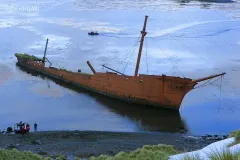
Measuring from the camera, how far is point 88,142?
62.3 feet

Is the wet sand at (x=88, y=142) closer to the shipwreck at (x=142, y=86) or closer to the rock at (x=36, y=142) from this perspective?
the rock at (x=36, y=142)

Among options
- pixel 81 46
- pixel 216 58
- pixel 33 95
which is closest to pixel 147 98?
pixel 33 95

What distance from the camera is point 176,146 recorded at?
60.2ft

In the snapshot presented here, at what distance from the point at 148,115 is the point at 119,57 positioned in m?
13.6

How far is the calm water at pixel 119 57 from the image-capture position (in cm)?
2466

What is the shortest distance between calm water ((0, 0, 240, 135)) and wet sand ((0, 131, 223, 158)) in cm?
204

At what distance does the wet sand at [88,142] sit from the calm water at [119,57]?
2037 mm

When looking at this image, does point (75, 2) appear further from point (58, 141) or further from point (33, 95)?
point (58, 141)

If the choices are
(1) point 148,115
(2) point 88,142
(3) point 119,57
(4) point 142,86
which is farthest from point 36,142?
(3) point 119,57

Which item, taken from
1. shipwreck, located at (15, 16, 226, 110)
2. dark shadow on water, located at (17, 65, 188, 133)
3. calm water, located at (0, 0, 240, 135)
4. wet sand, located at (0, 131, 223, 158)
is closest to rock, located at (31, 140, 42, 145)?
wet sand, located at (0, 131, 223, 158)

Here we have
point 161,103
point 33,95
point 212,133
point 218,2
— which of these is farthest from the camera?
point 218,2

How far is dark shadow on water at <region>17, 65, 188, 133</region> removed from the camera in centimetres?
2366

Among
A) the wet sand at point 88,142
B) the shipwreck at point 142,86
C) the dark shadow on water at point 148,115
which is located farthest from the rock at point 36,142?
the shipwreck at point 142,86

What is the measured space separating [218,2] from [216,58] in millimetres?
49305
